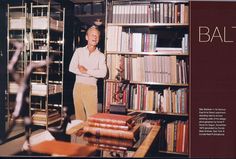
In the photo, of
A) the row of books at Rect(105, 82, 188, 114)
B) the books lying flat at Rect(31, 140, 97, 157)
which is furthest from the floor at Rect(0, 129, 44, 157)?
the books lying flat at Rect(31, 140, 97, 157)

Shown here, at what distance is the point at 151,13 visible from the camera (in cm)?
314

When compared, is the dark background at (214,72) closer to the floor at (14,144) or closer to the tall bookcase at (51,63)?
the floor at (14,144)

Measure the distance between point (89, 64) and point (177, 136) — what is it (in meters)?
1.36

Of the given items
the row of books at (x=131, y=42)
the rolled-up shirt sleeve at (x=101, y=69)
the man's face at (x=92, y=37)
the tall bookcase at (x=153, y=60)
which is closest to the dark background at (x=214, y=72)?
the tall bookcase at (x=153, y=60)

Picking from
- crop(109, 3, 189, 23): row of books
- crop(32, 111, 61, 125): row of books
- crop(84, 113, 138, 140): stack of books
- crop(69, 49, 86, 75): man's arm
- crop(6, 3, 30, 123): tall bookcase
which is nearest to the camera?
crop(84, 113, 138, 140): stack of books

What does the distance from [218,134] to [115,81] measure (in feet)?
4.27

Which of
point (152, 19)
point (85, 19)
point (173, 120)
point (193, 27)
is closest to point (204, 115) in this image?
point (173, 120)

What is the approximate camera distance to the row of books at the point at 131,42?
315cm

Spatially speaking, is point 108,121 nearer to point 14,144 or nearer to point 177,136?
point 177,136

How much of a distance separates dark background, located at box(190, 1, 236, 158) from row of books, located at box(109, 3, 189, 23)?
0.17m

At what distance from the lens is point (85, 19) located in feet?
10.7

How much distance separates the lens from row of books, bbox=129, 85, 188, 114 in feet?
10.2

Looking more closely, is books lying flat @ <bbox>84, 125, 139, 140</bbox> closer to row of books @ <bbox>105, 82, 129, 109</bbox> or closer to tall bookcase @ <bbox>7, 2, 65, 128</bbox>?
row of books @ <bbox>105, 82, 129, 109</bbox>

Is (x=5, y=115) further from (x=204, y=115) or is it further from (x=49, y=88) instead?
(x=204, y=115)
